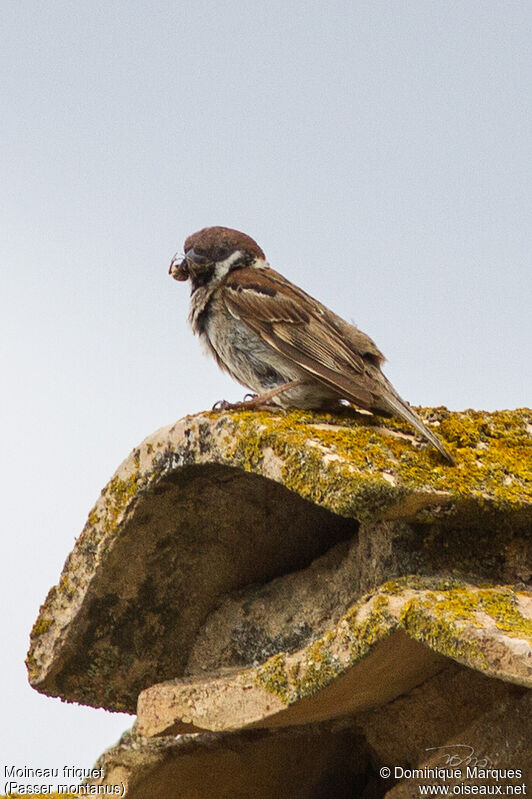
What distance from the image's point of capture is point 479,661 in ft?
9.48

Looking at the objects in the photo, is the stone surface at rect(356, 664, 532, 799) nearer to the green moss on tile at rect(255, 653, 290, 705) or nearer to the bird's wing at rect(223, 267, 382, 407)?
the green moss on tile at rect(255, 653, 290, 705)

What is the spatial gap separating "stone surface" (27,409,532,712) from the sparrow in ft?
0.81

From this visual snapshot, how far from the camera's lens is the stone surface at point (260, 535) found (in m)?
3.42

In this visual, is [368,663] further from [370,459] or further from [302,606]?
[302,606]

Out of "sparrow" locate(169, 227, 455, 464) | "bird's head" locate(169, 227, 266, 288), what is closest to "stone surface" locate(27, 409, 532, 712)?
"sparrow" locate(169, 227, 455, 464)

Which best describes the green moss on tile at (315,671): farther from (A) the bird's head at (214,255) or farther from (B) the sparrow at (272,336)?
(A) the bird's head at (214,255)

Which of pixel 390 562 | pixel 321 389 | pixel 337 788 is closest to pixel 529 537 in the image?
pixel 390 562

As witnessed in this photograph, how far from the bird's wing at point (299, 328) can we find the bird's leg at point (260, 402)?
0.31ft

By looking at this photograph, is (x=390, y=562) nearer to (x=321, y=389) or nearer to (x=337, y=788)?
(x=321, y=389)

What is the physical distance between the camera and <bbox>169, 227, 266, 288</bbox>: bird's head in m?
4.99

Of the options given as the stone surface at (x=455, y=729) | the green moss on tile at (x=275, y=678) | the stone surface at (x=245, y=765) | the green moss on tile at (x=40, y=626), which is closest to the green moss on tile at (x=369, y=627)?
the green moss on tile at (x=275, y=678)

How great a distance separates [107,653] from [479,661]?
186cm
